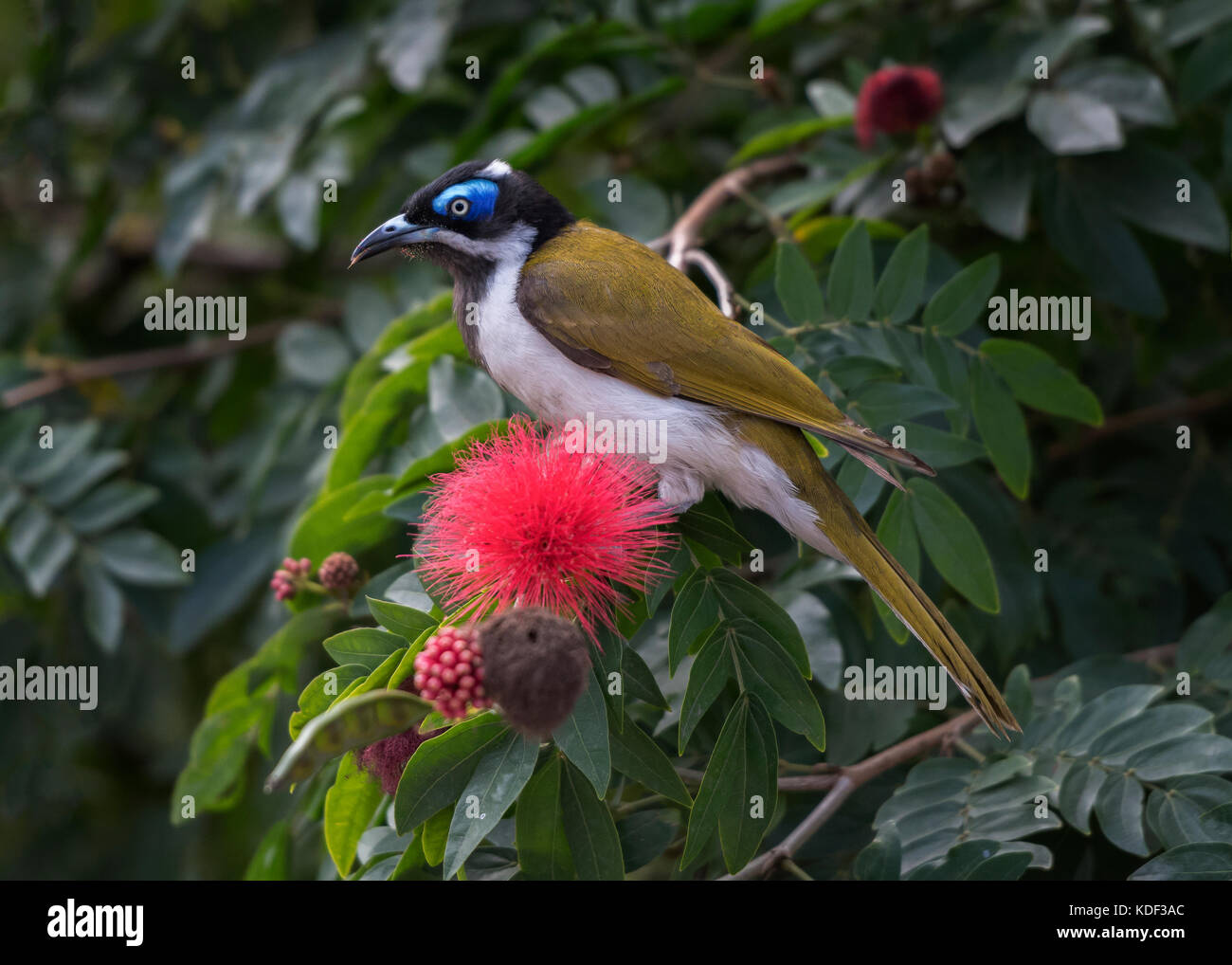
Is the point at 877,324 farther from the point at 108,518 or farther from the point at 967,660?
the point at 108,518

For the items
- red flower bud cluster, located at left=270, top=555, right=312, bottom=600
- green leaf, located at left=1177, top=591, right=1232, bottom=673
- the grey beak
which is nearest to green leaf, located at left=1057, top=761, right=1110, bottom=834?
green leaf, located at left=1177, top=591, right=1232, bottom=673

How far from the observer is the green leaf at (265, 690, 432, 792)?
4.19ft

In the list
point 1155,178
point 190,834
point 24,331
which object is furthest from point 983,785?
point 24,331

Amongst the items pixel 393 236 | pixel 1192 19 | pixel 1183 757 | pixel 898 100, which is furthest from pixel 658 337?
pixel 1192 19

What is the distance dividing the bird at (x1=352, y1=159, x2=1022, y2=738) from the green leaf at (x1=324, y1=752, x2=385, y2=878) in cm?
74

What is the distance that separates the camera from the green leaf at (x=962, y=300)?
7.73 feet

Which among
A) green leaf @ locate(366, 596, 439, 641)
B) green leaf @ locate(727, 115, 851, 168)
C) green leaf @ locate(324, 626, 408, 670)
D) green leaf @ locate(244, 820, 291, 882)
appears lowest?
green leaf @ locate(244, 820, 291, 882)

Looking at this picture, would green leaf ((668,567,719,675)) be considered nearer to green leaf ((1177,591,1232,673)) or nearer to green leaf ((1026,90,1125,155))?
green leaf ((1177,591,1232,673))

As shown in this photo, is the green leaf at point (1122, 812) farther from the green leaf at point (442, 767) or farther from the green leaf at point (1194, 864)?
the green leaf at point (442, 767)

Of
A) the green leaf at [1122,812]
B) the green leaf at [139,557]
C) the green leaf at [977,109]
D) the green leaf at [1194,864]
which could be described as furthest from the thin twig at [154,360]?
the green leaf at [1194,864]

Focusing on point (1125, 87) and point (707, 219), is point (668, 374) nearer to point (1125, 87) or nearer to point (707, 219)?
point (707, 219)

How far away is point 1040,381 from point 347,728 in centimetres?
167

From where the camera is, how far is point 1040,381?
2375mm

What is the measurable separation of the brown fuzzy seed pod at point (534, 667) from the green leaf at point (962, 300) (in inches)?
52.5
